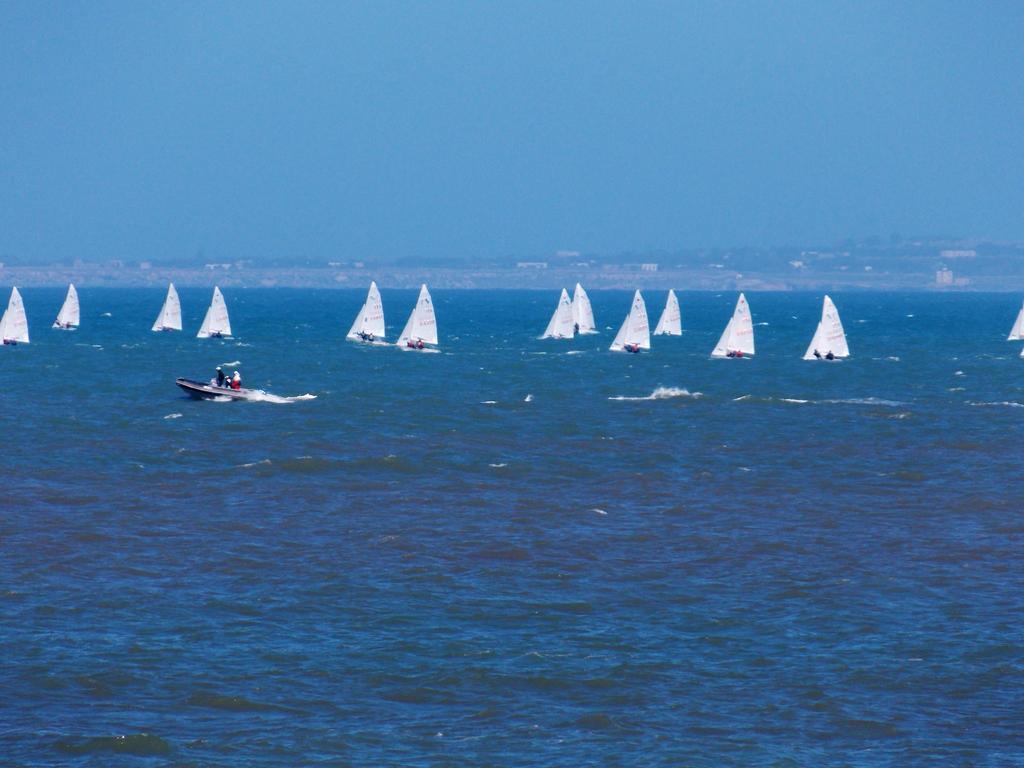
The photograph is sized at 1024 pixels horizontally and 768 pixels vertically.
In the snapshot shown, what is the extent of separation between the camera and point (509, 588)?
45844mm

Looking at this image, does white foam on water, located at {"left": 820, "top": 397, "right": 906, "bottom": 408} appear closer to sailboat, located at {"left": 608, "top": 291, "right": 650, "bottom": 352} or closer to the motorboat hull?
the motorboat hull

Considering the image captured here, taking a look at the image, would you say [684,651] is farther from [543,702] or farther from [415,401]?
[415,401]

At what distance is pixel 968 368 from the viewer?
420ft

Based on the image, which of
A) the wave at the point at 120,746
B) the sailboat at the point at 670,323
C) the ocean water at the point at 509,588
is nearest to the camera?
the wave at the point at 120,746

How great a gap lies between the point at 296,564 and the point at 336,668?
10.5 metres

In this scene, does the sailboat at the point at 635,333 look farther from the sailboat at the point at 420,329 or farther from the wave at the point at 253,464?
the wave at the point at 253,464

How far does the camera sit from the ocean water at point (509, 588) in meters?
34.2

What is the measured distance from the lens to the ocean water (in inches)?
1347

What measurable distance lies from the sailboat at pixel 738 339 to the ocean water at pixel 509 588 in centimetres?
4805

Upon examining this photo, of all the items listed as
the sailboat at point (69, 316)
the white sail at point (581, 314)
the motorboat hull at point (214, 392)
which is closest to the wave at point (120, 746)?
the motorboat hull at point (214, 392)

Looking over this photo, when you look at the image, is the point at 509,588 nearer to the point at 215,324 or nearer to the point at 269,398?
the point at 269,398

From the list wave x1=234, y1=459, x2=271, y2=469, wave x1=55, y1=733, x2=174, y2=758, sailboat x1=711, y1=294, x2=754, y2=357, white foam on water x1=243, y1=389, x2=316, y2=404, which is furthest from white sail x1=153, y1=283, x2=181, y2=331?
wave x1=55, y1=733, x2=174, y2=758

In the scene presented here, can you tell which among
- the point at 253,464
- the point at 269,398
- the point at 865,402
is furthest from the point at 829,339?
the point at 253,464

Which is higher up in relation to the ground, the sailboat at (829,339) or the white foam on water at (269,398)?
the sailboat at (829,339)
